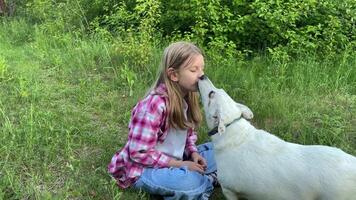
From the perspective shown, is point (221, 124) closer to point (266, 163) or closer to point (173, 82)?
point (266, 163)

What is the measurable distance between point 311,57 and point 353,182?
3251 millimetres

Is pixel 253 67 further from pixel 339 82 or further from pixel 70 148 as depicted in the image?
pixel 70 148

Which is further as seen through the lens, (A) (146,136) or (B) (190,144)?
(B) (190,144)

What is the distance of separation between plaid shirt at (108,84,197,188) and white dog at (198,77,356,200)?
1.19 feet

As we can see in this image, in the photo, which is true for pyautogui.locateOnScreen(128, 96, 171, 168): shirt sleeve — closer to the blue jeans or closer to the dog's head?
the blue jeans

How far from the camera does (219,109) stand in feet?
10.3

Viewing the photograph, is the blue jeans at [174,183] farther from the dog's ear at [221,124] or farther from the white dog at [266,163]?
the dog's ear at [221,124]

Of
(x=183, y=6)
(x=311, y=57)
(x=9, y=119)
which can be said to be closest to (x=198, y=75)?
(x=9, y=119)

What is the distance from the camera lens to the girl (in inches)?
137

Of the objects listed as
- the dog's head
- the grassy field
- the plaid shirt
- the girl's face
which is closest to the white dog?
the dog's head

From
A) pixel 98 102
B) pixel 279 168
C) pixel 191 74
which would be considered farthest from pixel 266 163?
pixel 98 102

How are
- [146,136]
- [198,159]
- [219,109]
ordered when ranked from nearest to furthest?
[219,109] < [146,136] < [198,159]

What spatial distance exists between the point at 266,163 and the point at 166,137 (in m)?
0.89

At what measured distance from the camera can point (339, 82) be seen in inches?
209
